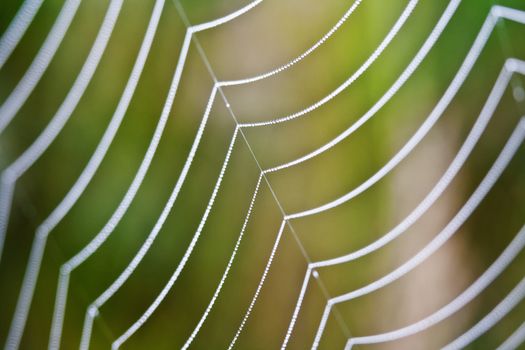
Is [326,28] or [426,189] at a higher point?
[326,28]

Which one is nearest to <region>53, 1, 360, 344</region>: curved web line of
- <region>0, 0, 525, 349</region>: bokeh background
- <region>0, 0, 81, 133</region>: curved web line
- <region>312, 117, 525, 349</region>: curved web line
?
<region>0, 0, 525, 349</region>: bokeh background

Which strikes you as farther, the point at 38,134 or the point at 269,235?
the point at 269,235

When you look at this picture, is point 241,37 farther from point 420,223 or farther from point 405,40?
point 420,223

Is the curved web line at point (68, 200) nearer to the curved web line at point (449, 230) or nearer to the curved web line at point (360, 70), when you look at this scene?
the curved web line at point (360, 70)

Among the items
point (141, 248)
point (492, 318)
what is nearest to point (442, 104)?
point (492, 318)

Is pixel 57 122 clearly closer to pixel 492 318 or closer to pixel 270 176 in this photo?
pixel 270 176

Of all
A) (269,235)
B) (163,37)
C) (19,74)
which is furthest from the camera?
(269,235)

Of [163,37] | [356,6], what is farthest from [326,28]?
[163,37]

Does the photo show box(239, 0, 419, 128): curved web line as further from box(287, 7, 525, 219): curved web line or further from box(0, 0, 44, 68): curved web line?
box(0, 0, 44, 68): curved web line

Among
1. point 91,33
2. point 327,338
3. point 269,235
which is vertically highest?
point 91,33
